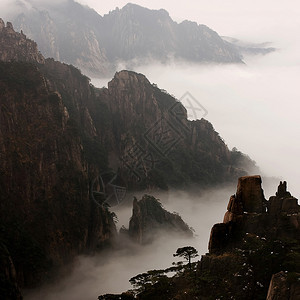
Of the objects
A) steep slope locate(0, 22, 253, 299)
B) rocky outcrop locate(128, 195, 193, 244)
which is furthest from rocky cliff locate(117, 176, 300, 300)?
rocky outcrop locate(128, 195, 193, 244)

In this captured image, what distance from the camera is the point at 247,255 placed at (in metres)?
40.9

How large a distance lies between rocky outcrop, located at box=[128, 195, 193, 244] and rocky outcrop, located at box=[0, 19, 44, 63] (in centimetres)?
6349

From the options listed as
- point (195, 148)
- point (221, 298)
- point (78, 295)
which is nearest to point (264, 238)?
point (221, 298)

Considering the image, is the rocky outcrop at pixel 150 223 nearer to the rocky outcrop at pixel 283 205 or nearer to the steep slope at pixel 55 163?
the steep slope at pixel 55 163

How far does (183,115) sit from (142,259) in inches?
3542

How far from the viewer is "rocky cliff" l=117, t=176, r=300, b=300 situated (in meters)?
36.9

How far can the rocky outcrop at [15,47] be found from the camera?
→ 378 ft

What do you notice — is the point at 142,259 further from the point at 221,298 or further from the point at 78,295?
the point at 221,298

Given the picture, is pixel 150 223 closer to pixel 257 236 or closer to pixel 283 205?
pixel 283 205

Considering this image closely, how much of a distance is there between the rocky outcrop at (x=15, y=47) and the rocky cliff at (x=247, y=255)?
3673 inches

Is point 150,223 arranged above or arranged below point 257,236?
below

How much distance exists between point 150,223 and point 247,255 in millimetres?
56385

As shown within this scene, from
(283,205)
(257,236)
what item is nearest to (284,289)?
(257,236)

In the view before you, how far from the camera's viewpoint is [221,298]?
36.7 meters
